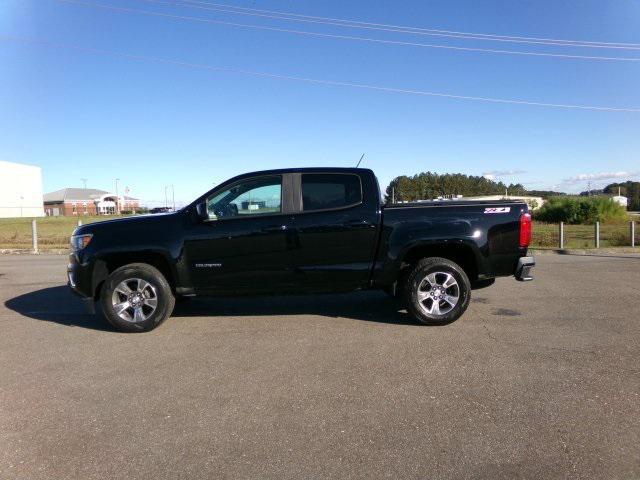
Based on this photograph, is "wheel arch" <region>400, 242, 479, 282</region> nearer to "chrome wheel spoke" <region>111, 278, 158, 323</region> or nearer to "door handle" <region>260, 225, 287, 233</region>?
"door handle" <region>260, 225, 287, 233</region>

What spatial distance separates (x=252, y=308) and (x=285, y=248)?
157cm

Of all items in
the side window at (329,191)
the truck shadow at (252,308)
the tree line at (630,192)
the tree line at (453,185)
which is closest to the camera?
the side window at (329,191)

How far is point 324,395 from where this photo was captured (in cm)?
407

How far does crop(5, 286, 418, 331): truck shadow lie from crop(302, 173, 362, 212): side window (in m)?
1.55

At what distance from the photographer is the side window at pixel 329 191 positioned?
621 centimetres

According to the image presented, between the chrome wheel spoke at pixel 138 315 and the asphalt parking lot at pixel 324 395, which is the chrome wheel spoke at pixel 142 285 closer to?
the chrome wheel spoke at pixel 138 315

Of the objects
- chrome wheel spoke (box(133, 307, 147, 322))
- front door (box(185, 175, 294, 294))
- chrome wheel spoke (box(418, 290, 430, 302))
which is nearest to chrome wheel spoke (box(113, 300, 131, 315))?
chrome wheel spoke (box(133, 307, 147, 322))

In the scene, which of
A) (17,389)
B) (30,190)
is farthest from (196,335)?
(30,190)

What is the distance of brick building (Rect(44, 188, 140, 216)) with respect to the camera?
122750 millimetres

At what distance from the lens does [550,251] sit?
15906 mm

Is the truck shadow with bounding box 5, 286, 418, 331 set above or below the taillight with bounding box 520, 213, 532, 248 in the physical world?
below

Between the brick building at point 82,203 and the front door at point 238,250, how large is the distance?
11595 cm

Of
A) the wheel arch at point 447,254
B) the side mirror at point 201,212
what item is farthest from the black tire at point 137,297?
the wheel arch at point 447,254

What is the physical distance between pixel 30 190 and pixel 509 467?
11959 cm
